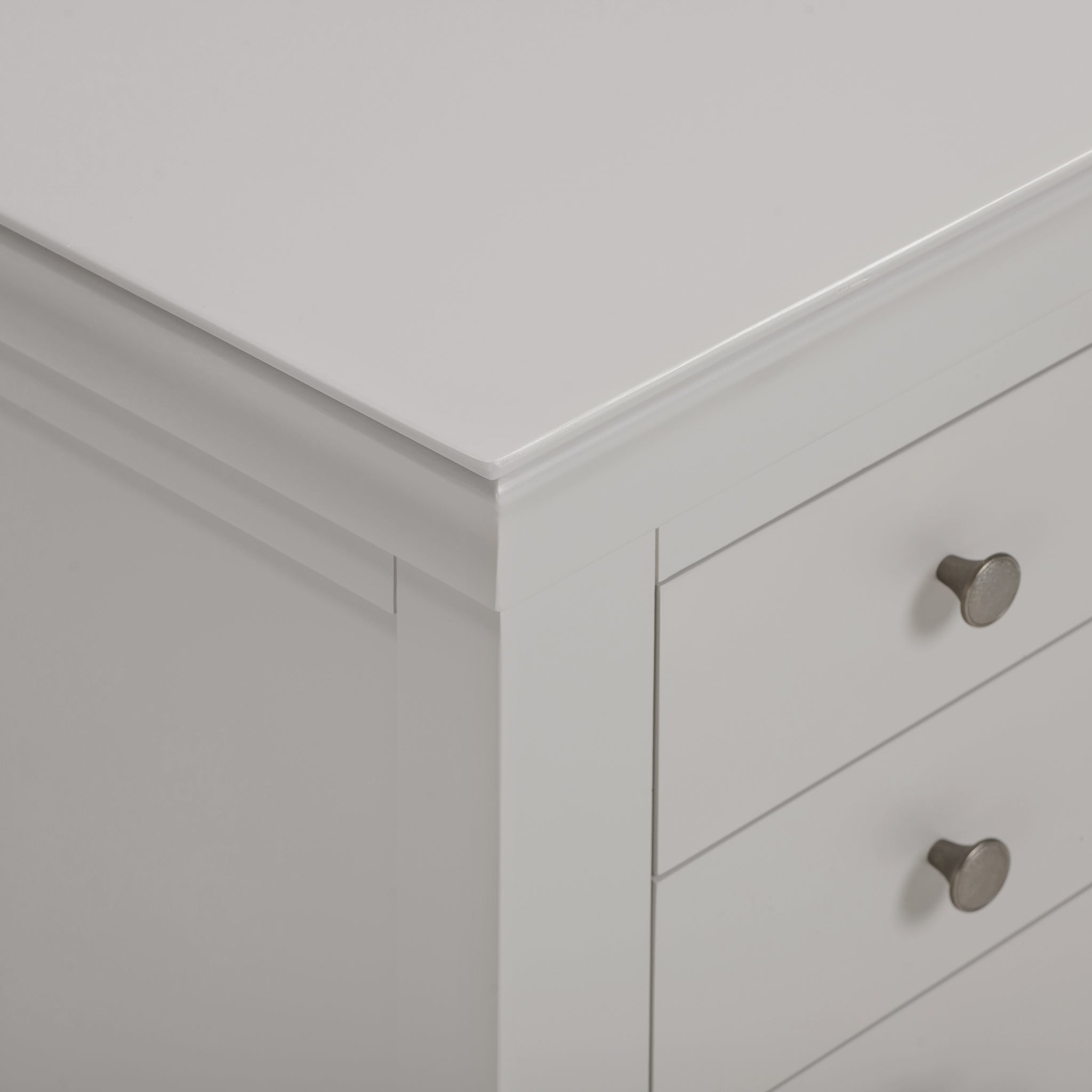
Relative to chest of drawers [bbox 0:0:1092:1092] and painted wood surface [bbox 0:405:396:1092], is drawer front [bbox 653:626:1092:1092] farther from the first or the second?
painted wood surface [bbox 0:405:396:1092]

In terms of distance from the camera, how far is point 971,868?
751 mm

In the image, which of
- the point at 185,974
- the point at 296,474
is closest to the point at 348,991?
the point at 185,974

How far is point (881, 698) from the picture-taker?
0.70 metres

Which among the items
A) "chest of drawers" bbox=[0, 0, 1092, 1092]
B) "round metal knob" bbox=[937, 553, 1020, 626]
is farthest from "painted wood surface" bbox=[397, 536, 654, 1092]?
"round metal knob" bbox=[937, 553, 1020, 626]

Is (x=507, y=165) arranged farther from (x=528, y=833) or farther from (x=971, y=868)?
(x=971, y=868)

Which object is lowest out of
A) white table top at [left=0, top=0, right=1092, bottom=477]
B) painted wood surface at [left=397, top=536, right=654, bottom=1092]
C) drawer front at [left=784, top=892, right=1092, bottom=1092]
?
drawer front at [left=784, top=892, right=1092, bottom=1092]

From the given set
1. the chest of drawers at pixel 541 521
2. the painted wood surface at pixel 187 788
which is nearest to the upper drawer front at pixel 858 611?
the chest of drawers at pixel 541 521

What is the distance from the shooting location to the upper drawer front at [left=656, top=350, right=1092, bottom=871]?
0.62 meters

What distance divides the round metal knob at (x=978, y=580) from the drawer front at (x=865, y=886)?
6cm

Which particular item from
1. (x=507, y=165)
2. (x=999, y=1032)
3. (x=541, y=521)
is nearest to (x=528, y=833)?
(x=541, y=521)

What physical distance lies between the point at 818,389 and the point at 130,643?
29 centimetres

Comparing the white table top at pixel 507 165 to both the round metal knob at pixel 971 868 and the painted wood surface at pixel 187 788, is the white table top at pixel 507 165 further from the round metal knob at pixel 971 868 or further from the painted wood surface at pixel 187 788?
the round metal knob at pixel 971 868

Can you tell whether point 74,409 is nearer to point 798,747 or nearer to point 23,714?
point 23,714

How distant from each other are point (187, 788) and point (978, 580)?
31 cm
